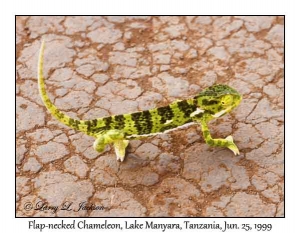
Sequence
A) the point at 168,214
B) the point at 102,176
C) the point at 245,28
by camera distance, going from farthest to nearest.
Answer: the point at 245,28 < the point at 102,176 < the point at 168,214

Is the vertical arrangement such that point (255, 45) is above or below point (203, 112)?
above

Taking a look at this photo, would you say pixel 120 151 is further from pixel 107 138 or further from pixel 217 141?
pixel 217 141

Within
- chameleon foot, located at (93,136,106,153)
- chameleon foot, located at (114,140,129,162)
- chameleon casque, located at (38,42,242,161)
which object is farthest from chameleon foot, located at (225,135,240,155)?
chameleon foot, located at (93,136,106,153)

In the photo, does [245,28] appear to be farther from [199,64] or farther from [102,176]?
[102,176]

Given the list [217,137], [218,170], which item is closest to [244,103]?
[217,137]

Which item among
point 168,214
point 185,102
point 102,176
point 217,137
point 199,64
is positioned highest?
point 199,64

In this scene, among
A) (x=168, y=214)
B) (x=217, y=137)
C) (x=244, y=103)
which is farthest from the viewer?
(x=244, y=103)

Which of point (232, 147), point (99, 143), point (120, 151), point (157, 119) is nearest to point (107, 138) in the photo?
point (99, 143)
